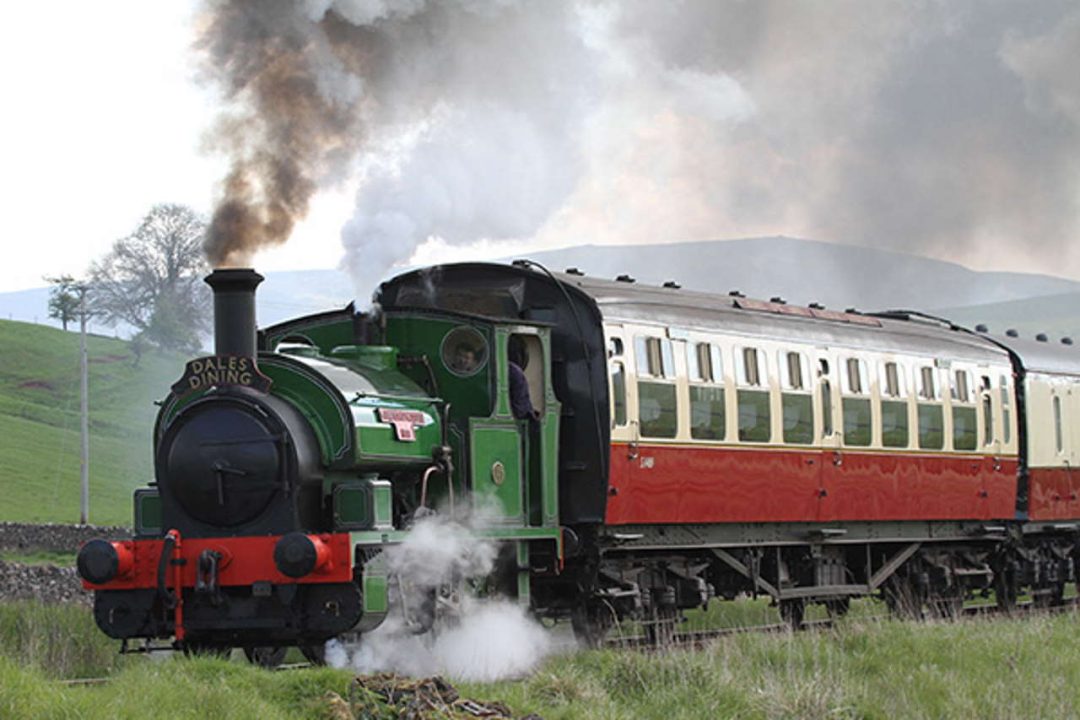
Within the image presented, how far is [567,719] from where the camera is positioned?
11.3m

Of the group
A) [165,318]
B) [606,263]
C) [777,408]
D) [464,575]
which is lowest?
[464,575]

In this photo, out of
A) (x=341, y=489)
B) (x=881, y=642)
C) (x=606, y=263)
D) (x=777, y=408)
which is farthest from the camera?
(x=606, y=263)

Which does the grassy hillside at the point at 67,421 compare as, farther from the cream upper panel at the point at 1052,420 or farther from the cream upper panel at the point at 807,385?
the cream upper panel at the point at 807,385

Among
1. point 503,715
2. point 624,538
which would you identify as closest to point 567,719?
point 503,715

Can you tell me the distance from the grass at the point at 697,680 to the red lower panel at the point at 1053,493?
6.14 metres

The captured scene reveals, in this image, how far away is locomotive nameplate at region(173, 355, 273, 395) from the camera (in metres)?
13.2

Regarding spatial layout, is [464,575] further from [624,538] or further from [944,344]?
[944,344]

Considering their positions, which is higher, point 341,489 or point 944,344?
point 944,344

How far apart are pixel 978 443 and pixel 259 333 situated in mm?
10144

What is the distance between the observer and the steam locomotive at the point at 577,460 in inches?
514

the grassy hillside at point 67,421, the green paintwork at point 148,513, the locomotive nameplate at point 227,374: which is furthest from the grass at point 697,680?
the grassy hillside at point 67,421

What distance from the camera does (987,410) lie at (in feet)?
71.0

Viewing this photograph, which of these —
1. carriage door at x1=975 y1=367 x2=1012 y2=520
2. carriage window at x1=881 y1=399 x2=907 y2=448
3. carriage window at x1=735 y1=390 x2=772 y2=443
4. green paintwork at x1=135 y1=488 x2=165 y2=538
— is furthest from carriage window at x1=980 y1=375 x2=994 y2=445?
green paintwork at x1=135 y1=488 x2=165 y2=538

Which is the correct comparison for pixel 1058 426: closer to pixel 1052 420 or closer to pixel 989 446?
pixel 1052 420
